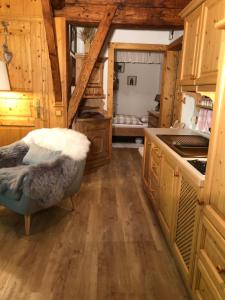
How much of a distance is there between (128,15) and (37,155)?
7.76 feet

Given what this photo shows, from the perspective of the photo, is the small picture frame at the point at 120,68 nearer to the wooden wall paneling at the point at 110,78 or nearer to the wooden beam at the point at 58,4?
the wooden wall paneling at the point at 110,78

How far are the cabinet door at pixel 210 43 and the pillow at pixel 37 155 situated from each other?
5.38 ft

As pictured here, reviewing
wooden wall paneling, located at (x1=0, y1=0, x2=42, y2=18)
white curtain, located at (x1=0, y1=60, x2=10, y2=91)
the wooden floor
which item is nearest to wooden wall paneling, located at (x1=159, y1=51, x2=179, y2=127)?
the wooden floor

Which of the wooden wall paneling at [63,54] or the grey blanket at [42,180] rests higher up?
the wooden wall paneling at [63,54]

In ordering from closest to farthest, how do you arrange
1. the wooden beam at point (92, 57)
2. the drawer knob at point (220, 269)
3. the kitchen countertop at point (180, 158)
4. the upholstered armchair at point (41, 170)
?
the drawer knob at point (220, 269) < the kitchen countertop at point (180, 158) < the upholstered armchair at point (41, 170) < the wooden beam at point (92, 57)

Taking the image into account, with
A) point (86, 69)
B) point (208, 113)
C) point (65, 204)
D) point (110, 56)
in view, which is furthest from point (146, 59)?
point (65, 204)

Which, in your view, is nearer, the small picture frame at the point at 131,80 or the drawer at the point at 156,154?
the drawer at the point at 156,154

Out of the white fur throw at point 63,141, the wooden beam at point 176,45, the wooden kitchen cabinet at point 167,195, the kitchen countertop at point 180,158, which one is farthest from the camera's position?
the wooden beam at point 176,45

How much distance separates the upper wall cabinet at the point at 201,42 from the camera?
73.0 inches

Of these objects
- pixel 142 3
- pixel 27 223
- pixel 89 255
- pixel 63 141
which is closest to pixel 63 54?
pixel 142 3

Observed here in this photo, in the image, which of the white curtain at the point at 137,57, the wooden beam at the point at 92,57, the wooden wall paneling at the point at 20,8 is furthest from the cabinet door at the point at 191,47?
the white curtain at the point at 137,57

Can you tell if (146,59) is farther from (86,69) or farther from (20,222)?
(20,222)

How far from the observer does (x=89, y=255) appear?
2154 millimetres

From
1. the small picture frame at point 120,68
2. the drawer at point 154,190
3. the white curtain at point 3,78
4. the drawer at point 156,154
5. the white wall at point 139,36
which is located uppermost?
the white wall at point 139,36
